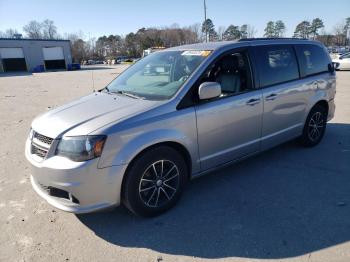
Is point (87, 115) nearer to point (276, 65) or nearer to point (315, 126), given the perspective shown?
point (276, 65)

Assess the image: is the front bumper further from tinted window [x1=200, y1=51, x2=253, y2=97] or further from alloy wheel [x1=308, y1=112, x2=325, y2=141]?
alloy wheel [x1=308, y1=112, x2=325, y2=141]

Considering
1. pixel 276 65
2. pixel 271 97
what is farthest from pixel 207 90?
pixel 276 65

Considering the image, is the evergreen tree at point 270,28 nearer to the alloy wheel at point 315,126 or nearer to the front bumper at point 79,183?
the alloy wheel at point 315,126

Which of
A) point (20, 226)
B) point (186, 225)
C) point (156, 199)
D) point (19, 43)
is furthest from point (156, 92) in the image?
point (19, 43)

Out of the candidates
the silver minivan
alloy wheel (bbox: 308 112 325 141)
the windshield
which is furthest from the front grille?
alloy wheel (bbox: 308 112 325 141)

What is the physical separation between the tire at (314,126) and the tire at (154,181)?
111 inches

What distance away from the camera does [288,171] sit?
14.8ft

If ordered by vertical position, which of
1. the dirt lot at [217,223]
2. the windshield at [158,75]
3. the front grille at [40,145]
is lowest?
the dirt lot at [217,223]

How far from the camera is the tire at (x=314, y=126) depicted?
17.4 feet

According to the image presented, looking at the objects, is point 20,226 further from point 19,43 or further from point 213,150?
point 19,43

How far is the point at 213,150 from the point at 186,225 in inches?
40.0

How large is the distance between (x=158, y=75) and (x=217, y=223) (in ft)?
6.98

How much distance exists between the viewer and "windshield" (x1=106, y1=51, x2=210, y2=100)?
3677 mm

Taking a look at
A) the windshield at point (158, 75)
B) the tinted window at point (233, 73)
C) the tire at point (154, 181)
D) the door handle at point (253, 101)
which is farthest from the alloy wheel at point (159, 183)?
the door handle at point (253, 101)
